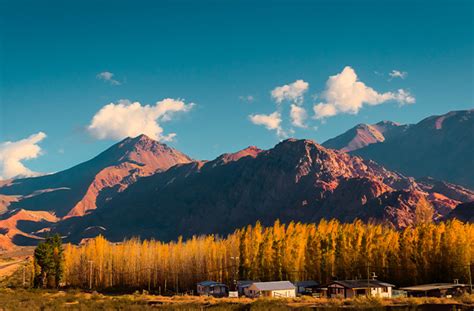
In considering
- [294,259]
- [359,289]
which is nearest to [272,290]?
[359,289]

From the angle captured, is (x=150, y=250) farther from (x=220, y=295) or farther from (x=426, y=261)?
(x=426, y=261)

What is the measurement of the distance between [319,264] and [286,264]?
5.65 metres

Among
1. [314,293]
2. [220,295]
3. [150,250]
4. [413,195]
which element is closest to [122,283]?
[150,250]

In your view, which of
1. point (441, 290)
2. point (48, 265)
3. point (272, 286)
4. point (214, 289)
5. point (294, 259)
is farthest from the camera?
point (48, 265)

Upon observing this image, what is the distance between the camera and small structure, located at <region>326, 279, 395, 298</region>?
64.4m

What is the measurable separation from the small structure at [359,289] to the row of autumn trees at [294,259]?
690cm

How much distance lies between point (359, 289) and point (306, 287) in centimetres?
1465

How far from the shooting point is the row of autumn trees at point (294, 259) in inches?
2990

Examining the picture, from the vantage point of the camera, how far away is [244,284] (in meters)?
78.9

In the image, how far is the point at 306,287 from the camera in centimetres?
7819

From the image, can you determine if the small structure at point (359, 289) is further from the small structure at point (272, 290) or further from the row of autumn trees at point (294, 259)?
the row of autumn trees at point (294, 259)

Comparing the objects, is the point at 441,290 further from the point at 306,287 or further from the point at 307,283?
the point at 307,283

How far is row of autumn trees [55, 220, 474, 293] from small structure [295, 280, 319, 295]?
153 inches

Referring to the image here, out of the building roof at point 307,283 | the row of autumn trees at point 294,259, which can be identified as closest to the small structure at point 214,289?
the row of autumn trees at point 294,259
